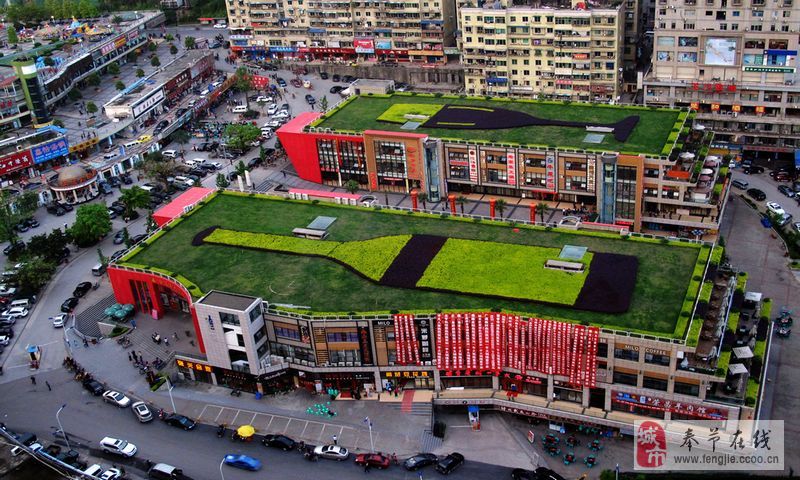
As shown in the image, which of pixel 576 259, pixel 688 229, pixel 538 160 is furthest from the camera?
pixel 538 160

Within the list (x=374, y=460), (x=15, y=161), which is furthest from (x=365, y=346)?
(x=15, y=161)

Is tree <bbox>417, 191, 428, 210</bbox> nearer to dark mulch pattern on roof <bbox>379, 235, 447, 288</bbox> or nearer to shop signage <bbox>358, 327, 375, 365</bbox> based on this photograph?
dark mulch pattern on roof <bbox>379, 235, 447, 288</bbox>

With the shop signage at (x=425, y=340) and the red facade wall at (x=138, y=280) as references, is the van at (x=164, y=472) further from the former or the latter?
the shop signage at (x=425, y=340)

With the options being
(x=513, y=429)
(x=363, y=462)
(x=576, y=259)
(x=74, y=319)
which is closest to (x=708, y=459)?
(x=513, y=429)

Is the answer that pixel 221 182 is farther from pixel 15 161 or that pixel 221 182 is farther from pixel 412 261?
pixel 412 261

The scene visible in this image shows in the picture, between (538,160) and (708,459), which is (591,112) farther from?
(708,459)

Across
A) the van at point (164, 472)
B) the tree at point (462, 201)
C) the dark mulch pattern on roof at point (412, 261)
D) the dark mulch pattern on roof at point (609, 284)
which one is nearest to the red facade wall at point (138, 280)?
the van at point (164, 472)
